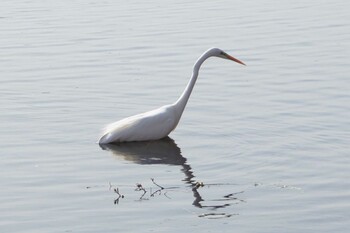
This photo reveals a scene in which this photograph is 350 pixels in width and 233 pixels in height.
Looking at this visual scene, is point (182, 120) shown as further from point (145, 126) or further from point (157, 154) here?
point (157, 154)

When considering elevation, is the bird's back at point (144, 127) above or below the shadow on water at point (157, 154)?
above

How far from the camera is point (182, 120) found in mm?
14352

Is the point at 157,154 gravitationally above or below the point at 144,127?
below

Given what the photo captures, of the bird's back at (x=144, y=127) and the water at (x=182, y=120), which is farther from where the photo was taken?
the bird's back at (x=144, y=127)

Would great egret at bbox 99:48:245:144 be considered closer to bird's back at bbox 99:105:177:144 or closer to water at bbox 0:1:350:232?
bird's back at bbox 99:105:177:144

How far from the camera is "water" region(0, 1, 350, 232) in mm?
9984

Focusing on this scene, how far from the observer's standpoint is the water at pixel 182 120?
9984 mm

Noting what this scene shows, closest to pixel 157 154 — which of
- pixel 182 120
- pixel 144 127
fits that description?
pixel 144 127

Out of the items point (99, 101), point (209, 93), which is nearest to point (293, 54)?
point (209, 93)

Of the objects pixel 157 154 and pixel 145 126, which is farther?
pixel 145 126

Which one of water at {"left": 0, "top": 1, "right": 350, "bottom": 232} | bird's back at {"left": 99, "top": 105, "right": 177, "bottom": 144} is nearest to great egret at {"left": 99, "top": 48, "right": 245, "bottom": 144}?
bird's back at {"left": 99, "top": 105, "right": 177, "bottom": 144}

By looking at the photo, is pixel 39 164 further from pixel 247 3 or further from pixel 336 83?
pixel 247 3

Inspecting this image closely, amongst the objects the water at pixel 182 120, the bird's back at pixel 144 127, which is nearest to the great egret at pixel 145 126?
the bird's back at pixel 144 127

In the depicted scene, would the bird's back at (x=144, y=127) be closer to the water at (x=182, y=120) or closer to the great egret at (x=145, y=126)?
the great egret at (x=145, y=126)
